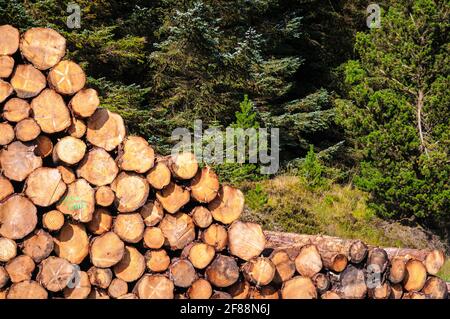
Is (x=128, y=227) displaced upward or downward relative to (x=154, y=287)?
upward

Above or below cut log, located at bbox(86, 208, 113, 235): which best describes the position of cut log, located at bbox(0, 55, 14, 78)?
above

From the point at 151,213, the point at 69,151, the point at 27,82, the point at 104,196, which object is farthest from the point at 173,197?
the point at 27,82

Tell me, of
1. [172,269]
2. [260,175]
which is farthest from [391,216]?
[172,269]

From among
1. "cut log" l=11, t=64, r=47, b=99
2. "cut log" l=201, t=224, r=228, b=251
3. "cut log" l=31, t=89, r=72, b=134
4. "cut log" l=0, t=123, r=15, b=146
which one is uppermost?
"cut log" l=11, t=64, r=47, b=99

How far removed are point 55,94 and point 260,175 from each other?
8.40 m

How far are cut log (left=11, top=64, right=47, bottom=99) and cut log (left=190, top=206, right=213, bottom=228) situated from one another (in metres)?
1.63

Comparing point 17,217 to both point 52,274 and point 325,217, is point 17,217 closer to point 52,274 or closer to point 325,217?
point 52,274

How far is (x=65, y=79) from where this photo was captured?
6.13 m

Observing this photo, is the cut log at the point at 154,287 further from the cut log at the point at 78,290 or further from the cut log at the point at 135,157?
the cut log at the point at 135,157

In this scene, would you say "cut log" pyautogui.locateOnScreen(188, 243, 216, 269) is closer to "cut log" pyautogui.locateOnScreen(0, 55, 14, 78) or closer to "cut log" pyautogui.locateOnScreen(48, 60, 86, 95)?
"cut log" pyautogui.locateOnScreen(48, 60, 86, 95)

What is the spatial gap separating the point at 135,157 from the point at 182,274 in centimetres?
105

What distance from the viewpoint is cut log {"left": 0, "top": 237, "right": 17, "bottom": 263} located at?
230 inches

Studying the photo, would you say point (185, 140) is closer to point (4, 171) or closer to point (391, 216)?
point (391, 216)

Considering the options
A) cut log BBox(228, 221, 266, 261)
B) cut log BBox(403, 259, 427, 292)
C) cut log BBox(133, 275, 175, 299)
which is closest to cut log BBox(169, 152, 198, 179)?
cut log BBox(228, 221, 266, 261)
